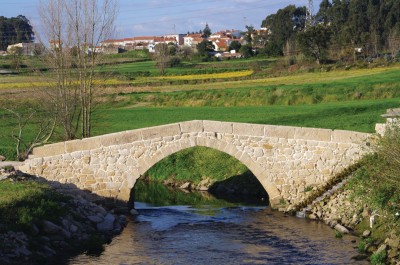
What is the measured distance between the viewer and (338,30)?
286 feet

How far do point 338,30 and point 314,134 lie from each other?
66.0m

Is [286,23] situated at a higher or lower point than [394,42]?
higher

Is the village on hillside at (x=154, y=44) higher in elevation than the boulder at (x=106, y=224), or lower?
higher

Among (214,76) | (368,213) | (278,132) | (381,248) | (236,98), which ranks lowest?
(381,248)

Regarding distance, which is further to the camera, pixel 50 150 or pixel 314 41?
pixel 314 41

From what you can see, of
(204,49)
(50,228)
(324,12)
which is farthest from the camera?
(324,12)

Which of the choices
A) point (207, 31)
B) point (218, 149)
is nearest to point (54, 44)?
point (218, 149)

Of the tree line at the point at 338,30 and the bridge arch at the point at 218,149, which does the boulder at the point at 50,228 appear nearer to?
the bridge arch at the point at 218,149

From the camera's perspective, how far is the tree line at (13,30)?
90812 mm

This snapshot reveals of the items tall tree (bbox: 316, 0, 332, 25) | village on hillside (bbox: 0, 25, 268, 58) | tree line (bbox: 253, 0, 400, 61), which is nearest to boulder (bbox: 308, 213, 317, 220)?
village on hillside (bbox: 0, 25, 268, 58)

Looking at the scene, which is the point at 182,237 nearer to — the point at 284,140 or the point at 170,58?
the point at 284,140

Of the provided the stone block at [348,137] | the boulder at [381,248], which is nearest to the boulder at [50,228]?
the boulder at [381,248]

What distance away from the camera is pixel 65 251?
19.2m

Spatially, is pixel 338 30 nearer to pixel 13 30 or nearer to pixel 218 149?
pixel 13 30
